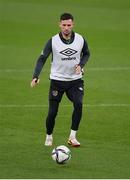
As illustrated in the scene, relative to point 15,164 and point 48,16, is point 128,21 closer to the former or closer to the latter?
point 48,16

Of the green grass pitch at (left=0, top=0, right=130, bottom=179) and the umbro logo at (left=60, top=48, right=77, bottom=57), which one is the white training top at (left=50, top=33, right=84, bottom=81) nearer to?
the umbro logo at (left=60, top=48, right=77, bottom=57)

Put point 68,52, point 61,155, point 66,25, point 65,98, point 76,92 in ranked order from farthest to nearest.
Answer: point 65,98, point 76,92, point 68,52, point 66,25, point 61,155

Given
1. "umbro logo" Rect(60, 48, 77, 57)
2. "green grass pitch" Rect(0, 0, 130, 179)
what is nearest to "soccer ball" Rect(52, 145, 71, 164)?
"green grass pitch" Rect(0, 0, 130, 179)

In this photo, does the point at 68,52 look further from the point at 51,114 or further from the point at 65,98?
the point at 65,98

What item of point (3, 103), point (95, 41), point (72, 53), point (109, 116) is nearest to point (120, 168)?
point (72, 53)

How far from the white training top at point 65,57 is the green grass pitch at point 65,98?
56.2 inches

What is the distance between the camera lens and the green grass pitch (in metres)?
14.4

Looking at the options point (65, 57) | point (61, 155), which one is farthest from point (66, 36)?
point (61, 155)

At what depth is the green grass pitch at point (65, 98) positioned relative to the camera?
1442cm

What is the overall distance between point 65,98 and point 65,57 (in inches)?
219

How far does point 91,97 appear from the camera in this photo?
21.0 meters

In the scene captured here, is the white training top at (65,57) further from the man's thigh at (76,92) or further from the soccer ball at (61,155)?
the soccer ball at (61,155)

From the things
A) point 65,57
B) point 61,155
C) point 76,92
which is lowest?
point 61,155

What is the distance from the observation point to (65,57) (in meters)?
15.8
